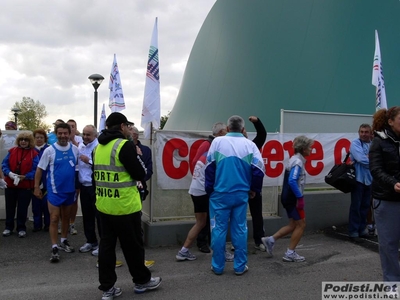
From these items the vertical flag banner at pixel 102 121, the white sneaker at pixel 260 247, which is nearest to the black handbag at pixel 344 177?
the white sneaker at pixel 260 247

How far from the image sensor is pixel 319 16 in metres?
12.1

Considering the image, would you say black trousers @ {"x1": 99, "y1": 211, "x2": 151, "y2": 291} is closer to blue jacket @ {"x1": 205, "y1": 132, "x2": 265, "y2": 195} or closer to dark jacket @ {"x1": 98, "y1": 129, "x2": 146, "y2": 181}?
dark jacket @ {"x1": 98, "y1": 129, "x2": 146, "y2": 181}

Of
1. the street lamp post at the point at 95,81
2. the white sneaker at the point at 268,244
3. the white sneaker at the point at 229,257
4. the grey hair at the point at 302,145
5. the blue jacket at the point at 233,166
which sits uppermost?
the street lamp post at the point at 95,81

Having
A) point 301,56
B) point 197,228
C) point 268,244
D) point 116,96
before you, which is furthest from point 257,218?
point 301,56

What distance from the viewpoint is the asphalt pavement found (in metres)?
4.07

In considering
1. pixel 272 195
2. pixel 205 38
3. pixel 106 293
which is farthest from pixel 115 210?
pixel 205 38

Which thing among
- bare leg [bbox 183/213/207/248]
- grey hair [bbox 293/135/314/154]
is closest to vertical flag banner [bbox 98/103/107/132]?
bare leg [bbox 183/213/207/248]

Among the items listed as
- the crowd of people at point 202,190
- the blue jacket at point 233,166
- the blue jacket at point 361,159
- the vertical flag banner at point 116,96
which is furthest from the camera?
the vertical flag banner at point 116,96

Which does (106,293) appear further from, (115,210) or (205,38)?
(205,38)

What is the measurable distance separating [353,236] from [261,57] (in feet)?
31.1

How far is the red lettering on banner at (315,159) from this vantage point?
23.3ft

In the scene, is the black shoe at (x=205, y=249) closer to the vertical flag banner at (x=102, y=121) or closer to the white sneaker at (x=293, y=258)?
the white sneaker at (x=293, y=258)

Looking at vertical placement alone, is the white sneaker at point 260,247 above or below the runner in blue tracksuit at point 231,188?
below

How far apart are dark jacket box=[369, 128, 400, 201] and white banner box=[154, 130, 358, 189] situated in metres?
3.19
